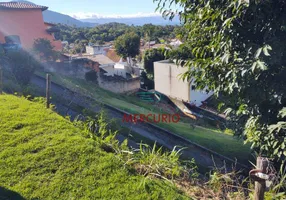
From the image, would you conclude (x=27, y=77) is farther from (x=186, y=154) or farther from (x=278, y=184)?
(x=278, y=184)

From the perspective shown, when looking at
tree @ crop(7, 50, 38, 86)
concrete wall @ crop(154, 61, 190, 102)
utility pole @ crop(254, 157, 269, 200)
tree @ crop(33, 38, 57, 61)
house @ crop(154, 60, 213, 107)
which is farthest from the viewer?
concrete wall @ crop(154, 61, 190, 102)

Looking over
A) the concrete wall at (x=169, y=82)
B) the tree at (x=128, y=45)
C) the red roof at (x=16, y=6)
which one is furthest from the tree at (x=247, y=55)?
the tree at (x=128, y=45)

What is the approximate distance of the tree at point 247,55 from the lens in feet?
7.88

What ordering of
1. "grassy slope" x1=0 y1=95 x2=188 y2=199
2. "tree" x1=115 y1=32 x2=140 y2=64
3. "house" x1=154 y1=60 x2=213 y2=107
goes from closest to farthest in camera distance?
"grassy slope" x1=0 y1=95 x2=188 y2=199
"house" x1=154 y1=60 x2=213 y2=107
"tree" x1=115 y1=32 x2=140 y2=64

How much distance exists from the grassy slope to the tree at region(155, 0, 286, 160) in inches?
60.2

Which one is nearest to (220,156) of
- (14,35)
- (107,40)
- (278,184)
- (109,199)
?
(278,184)

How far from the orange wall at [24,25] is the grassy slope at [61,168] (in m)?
15.4

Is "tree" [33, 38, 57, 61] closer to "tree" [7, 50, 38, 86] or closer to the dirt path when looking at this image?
"tree" [7, 50, 38, 86]

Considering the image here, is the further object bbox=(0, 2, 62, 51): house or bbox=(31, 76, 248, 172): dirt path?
bbox=(0, 2, 62, 51): house

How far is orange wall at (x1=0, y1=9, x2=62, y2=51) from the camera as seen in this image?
58.3 ft

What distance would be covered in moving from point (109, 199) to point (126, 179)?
42 cm

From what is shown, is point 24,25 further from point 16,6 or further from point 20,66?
point 20,66

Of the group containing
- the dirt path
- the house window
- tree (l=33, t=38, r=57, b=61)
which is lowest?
the dirt path

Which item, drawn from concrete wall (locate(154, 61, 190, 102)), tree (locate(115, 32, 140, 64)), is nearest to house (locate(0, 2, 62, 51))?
tree (locate(115, 32, 140, 64))
